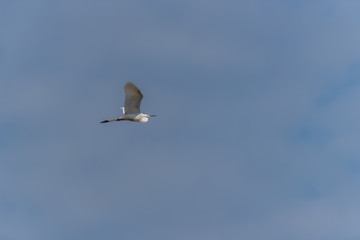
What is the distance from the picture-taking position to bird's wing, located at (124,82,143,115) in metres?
72.6

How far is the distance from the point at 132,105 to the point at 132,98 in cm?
146

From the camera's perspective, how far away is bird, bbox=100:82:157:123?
2871 inches

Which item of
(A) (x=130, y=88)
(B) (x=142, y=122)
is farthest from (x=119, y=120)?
(A) (x=130, y=88)

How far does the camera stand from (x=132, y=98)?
245ft

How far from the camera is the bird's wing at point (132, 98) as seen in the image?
72625 mm

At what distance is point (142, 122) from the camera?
79438mm

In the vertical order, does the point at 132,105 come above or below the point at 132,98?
below

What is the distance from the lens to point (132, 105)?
7581cm

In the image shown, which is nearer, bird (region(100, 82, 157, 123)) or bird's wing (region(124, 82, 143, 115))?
bird's wing (region(124, 82, 143, 115))

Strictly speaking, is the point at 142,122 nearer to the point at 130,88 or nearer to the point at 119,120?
the point at 119,120

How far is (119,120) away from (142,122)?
3.05 m

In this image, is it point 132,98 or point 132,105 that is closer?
point 132,98

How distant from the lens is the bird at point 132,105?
72.9 metres

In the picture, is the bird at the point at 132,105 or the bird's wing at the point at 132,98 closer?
the bird's wing at the point at 132,98
